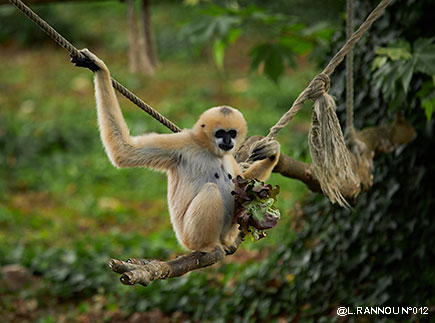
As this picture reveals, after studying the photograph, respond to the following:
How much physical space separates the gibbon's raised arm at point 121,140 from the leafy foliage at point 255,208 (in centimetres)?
49

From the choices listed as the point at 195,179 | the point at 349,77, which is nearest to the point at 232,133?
the point at 195,179

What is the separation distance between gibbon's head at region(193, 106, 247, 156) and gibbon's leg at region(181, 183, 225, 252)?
10.4 inches

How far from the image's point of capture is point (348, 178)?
3.98m

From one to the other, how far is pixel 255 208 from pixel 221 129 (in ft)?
1.71

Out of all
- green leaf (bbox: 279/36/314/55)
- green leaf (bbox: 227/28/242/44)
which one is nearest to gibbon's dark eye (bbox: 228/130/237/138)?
green leaf (bbox: 227/28/242/44)

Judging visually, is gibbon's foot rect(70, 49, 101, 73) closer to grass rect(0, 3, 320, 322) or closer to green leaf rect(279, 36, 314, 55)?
grass rect(0, 3, 320, 322)

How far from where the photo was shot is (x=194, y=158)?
359cm

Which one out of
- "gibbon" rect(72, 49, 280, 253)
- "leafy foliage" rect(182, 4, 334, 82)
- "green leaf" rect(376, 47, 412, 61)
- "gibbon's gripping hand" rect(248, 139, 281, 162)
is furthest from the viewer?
"leafy foliage" rect(182, 4, 334, 82)

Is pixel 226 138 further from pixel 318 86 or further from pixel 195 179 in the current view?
pixel 318 86

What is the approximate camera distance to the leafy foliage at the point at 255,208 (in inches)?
129

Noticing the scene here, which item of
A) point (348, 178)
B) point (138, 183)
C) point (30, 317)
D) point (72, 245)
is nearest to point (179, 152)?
point (348, 178)

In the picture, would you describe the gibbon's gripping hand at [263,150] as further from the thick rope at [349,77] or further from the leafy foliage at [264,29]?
the leafy foliage at [264,29]

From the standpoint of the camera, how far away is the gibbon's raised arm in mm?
3277

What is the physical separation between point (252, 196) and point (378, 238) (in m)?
2.35
